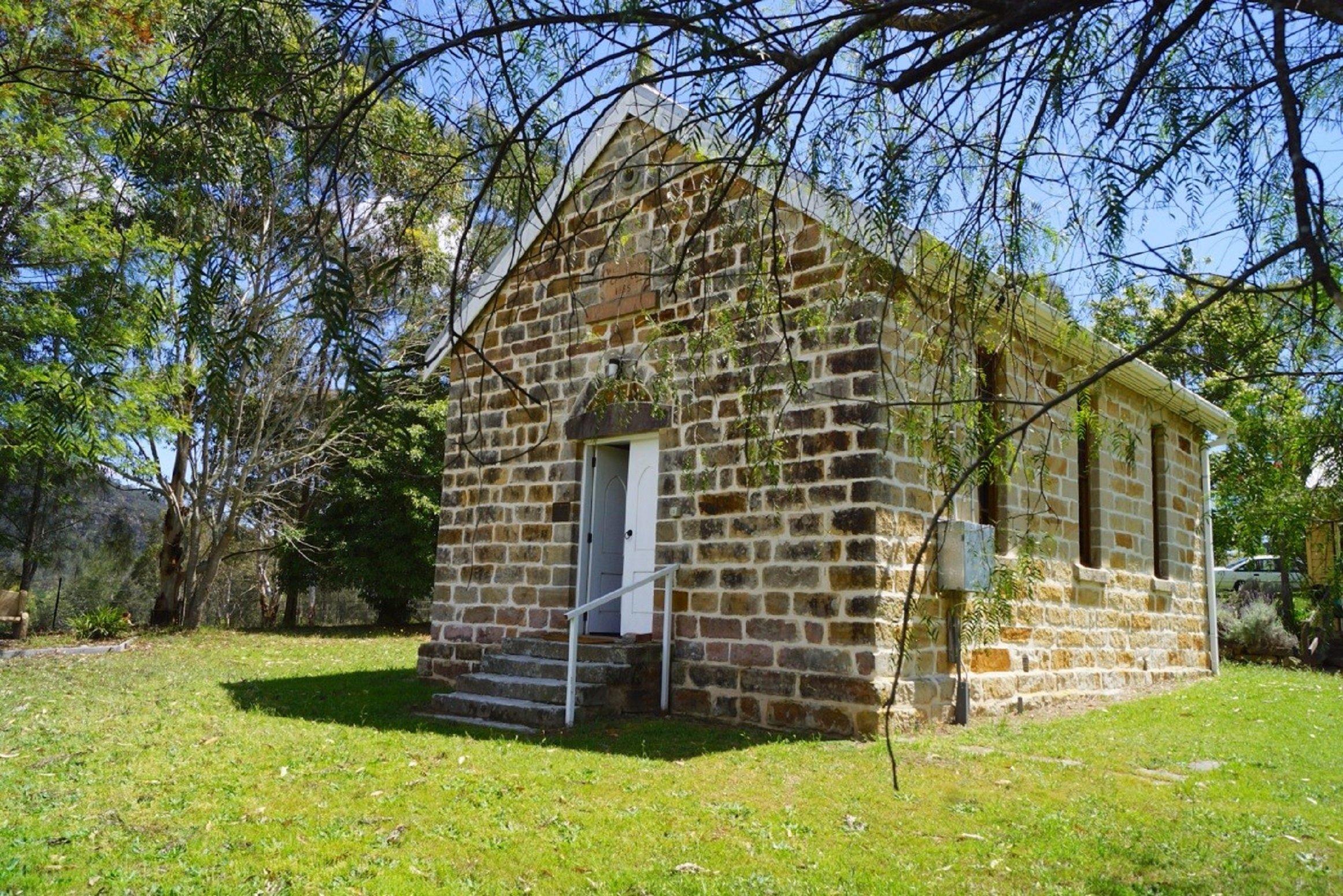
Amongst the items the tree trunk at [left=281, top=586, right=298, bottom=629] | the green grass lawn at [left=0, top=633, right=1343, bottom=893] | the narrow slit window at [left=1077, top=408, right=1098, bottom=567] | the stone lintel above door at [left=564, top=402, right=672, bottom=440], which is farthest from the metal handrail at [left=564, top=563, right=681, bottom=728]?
the tree trunk at [left=281, top=586, right=298, bottom=629]

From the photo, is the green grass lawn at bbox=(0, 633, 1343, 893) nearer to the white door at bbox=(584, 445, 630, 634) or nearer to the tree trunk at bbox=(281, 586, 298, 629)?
the white door at bbox=(584, 445, 630, 634)

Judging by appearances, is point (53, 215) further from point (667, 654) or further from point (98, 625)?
point (667, 654)

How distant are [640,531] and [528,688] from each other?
6.29 ft

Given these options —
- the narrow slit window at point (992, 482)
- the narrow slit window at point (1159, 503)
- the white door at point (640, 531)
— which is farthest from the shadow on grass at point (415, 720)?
the narrow slit window at point (1159, 503)

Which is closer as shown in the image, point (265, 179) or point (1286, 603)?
point (265, 179)

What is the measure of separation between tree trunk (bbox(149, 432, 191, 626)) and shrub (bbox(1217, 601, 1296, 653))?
19118mm

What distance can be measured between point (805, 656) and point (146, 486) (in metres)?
15.2

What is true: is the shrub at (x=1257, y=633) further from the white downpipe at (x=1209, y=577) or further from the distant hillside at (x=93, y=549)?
the distant hillside at (x=93, y=549)

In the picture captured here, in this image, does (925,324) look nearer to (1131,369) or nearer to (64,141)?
(1131,369)

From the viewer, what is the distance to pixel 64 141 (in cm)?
1270

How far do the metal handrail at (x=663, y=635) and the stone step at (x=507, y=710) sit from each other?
4.7 inches

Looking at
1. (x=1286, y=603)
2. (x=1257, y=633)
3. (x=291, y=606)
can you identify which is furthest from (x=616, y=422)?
(x=291, y=606)

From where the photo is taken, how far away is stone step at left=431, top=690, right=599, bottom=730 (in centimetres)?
826

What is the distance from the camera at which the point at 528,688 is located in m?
8.80
